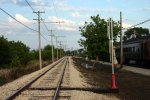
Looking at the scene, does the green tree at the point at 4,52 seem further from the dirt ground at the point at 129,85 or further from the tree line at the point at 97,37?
the dirt ground at the point at 129,85

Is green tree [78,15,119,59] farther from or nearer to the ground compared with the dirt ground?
farther from the ground

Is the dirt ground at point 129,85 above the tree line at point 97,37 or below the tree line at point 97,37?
below

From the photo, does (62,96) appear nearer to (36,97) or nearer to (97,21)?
(36,97)

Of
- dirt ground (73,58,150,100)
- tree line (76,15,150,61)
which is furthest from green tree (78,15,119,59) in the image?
dirt ground (73,58,150,100)

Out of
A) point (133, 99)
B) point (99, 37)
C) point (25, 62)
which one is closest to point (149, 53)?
point (99, 37)

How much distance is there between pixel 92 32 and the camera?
4566 cm

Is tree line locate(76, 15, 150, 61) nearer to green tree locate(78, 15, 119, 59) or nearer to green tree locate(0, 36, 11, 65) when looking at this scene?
green tree locate(78, 15, 119, 59)

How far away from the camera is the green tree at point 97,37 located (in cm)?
4516

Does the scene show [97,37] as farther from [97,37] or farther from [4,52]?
[4,52]

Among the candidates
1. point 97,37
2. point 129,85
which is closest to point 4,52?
point 97,37

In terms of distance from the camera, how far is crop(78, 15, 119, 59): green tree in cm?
4516

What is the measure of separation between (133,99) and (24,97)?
180 inches

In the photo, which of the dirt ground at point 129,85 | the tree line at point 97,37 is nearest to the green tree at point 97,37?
the tree line at point 97,37

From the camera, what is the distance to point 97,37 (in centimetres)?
4525
